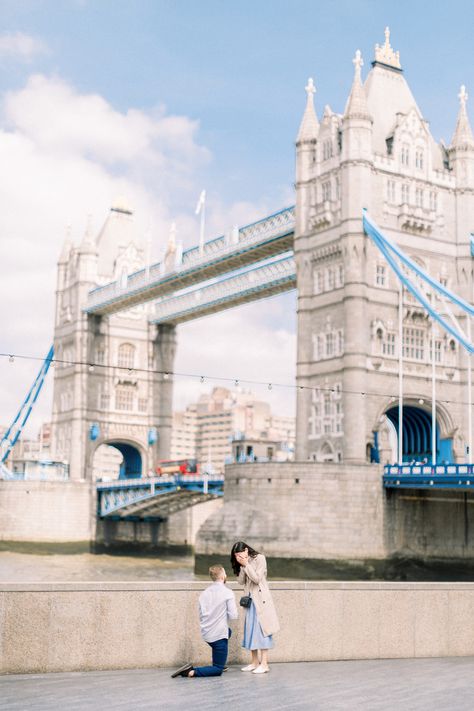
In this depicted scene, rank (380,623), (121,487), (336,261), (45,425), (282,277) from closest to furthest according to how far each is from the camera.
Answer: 1. (380,623)
2. (336,261)
3. (282,277)
4. (121,487)
5. (45,425)

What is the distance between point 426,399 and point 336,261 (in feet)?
25.9

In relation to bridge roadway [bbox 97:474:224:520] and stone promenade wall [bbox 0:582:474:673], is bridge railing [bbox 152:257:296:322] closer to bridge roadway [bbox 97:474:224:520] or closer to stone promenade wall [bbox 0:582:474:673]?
bridge roadway [bbox 97:474:224:520]

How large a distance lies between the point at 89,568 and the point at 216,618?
43686 mm

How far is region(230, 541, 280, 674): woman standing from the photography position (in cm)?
1082

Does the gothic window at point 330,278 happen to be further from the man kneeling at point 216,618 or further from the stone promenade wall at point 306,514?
the man kneeling at point 216,618

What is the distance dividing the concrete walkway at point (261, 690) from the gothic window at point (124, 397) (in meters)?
62.9

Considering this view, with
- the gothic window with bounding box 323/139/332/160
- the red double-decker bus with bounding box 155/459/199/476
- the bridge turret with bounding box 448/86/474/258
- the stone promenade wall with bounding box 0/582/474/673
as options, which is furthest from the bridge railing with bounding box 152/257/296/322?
the stone promenade wall with bounding box 0/582/474/673

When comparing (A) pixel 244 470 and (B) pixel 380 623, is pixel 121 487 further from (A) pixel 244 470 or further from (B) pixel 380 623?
(B) pixel 380 623

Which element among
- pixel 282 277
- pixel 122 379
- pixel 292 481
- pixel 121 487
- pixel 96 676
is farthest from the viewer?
pixel 122 379

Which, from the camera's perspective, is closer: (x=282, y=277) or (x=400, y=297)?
(x=400, y=297)

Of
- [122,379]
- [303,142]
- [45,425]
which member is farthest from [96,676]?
[45,425]

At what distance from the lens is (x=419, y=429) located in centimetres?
5047

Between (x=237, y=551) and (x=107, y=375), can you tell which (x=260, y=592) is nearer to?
(x=237, y=551)

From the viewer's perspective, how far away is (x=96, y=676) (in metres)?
10.6
